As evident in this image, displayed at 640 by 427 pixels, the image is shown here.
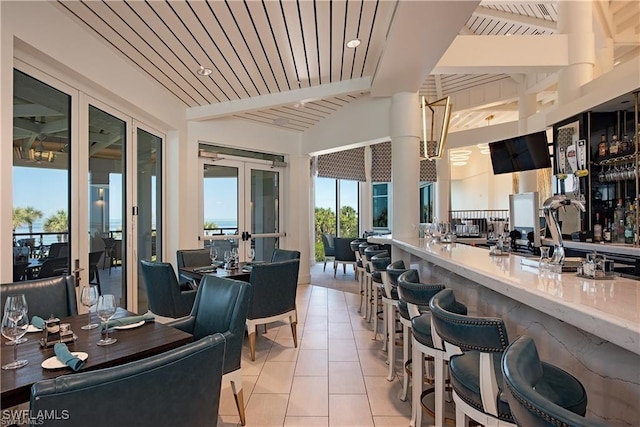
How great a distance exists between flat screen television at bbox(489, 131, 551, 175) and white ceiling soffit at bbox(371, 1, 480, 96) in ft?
7.72

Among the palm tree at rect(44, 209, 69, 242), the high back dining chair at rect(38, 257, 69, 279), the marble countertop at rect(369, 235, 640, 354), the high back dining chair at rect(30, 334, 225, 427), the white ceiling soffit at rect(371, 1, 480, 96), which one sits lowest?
the high back dining chair at rect(30, 334, 225, 427)

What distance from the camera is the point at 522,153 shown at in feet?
18.3

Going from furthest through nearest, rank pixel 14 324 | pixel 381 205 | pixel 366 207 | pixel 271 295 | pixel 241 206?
pixel 381 205, pixel 366 207, pixel 241 206, pixel 271 295, pixel 14 324

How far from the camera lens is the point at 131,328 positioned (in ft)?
6.66

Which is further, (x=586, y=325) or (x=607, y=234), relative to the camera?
(x=607, y=234)

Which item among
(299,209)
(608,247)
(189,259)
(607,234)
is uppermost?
(299,209)

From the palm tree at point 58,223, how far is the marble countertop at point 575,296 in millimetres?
3256

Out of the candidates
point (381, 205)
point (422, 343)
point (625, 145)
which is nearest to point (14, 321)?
point (422, 343)

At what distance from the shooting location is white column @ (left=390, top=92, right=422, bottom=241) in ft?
15.4

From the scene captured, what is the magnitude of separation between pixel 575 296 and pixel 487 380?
440mm

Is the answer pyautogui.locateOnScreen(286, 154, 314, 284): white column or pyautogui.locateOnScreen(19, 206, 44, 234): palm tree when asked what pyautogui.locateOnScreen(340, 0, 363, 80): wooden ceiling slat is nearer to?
pyautogui.locateOnScreen(286, 154, 314, 284): white column

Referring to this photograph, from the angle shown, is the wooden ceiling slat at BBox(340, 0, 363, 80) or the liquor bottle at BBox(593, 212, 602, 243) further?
the liquor bottle at BBox(593, 212, 602, 243)

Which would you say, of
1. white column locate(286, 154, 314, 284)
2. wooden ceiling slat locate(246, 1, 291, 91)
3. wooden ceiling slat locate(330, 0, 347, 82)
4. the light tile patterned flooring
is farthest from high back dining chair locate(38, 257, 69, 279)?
white column locate(286, 154, 314, 284)

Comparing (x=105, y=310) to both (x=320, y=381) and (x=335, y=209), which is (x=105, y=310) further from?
(x=335, y=209)
